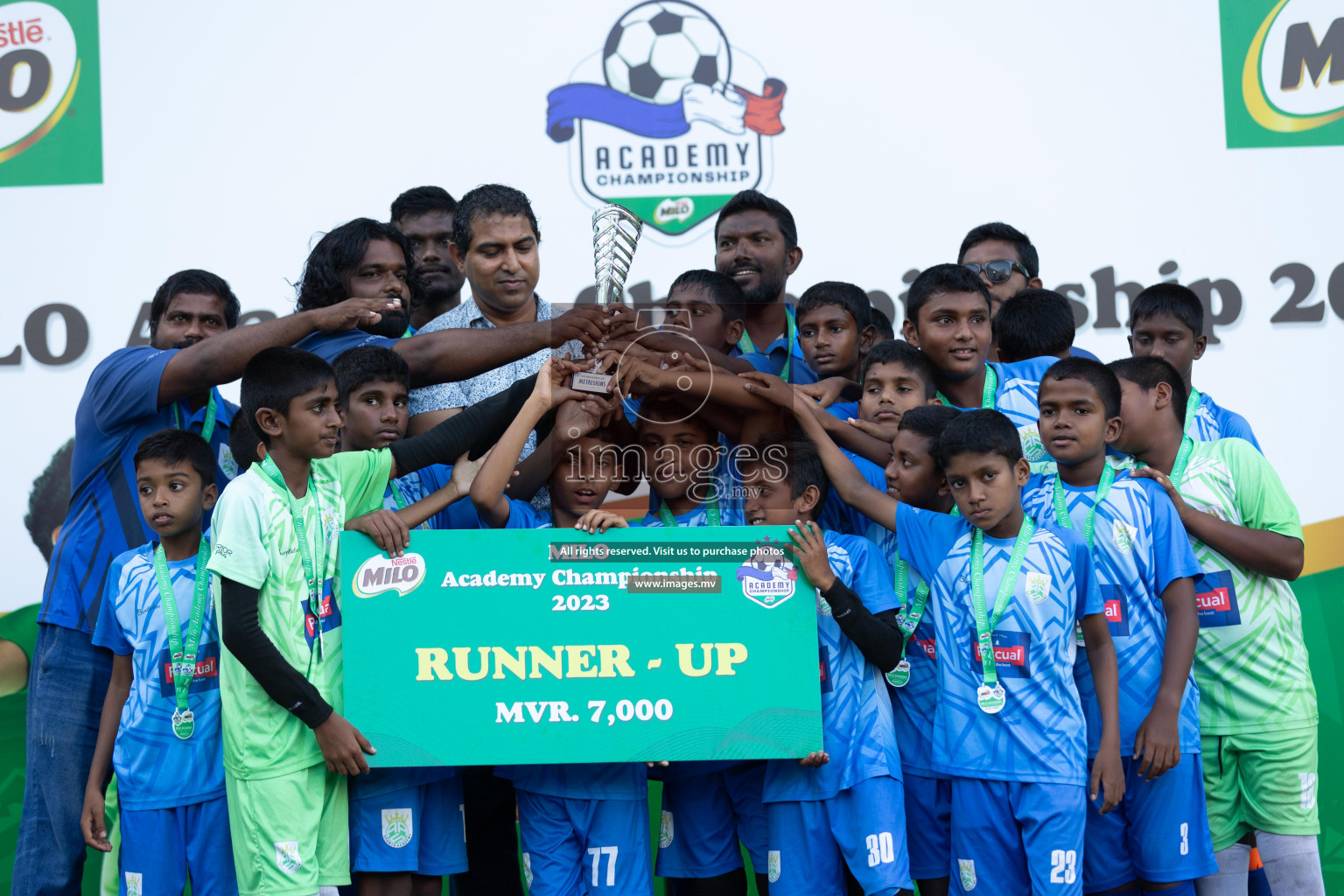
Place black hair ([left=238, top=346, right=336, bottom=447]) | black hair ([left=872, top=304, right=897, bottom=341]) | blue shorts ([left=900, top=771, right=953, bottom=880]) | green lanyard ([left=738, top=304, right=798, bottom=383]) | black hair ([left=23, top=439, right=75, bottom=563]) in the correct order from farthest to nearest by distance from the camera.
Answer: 1. black hair ([left=23, top=439, right=75, bottom=563])
2. black hair ([left=872, top=304, right=897, bottom=341])
3. green lanyard ([left=738, top=304, right=798, bottom=383])
4. blue shorts ([left=900, top=771, right=953, bottom=880])
5. black hair ([left=238, top=346, right=336, bottom=447])

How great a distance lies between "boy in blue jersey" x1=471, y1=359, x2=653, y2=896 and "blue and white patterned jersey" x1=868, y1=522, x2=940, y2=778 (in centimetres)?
64

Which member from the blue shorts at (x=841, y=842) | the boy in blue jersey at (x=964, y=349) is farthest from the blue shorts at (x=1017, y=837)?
the boy in blue jersey at (x=964, y=349)

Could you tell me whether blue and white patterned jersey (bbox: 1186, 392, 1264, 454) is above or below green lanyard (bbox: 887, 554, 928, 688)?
above

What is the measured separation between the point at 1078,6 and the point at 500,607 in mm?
3136

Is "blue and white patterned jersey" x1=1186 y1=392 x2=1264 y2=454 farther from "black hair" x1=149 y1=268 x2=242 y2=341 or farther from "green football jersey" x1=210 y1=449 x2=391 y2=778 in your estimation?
"black hair" x1=149 y1=268 x2=242 y2=341

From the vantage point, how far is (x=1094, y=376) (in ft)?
8.37

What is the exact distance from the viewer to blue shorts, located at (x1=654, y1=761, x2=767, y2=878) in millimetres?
2693

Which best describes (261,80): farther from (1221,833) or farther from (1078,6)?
(1221,833)

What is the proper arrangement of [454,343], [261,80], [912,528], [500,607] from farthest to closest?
[261,80]
[454,343]
[912,528]
[500,607]

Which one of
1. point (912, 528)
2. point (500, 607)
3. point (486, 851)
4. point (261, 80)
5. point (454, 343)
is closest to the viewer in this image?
point (500, 607)

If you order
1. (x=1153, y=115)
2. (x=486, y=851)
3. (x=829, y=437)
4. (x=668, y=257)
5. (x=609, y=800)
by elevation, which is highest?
(x=1153, y=115)

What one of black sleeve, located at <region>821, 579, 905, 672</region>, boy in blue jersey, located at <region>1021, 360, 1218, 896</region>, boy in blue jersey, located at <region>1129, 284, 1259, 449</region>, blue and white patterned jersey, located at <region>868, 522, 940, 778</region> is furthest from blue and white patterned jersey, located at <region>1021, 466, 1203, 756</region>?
boy in blue jersey, located at <region>1129, 284, 1259, 449</region>

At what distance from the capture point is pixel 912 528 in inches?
99.7

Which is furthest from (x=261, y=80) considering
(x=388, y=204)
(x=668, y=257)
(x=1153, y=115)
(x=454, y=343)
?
(x=1153, y=115)
